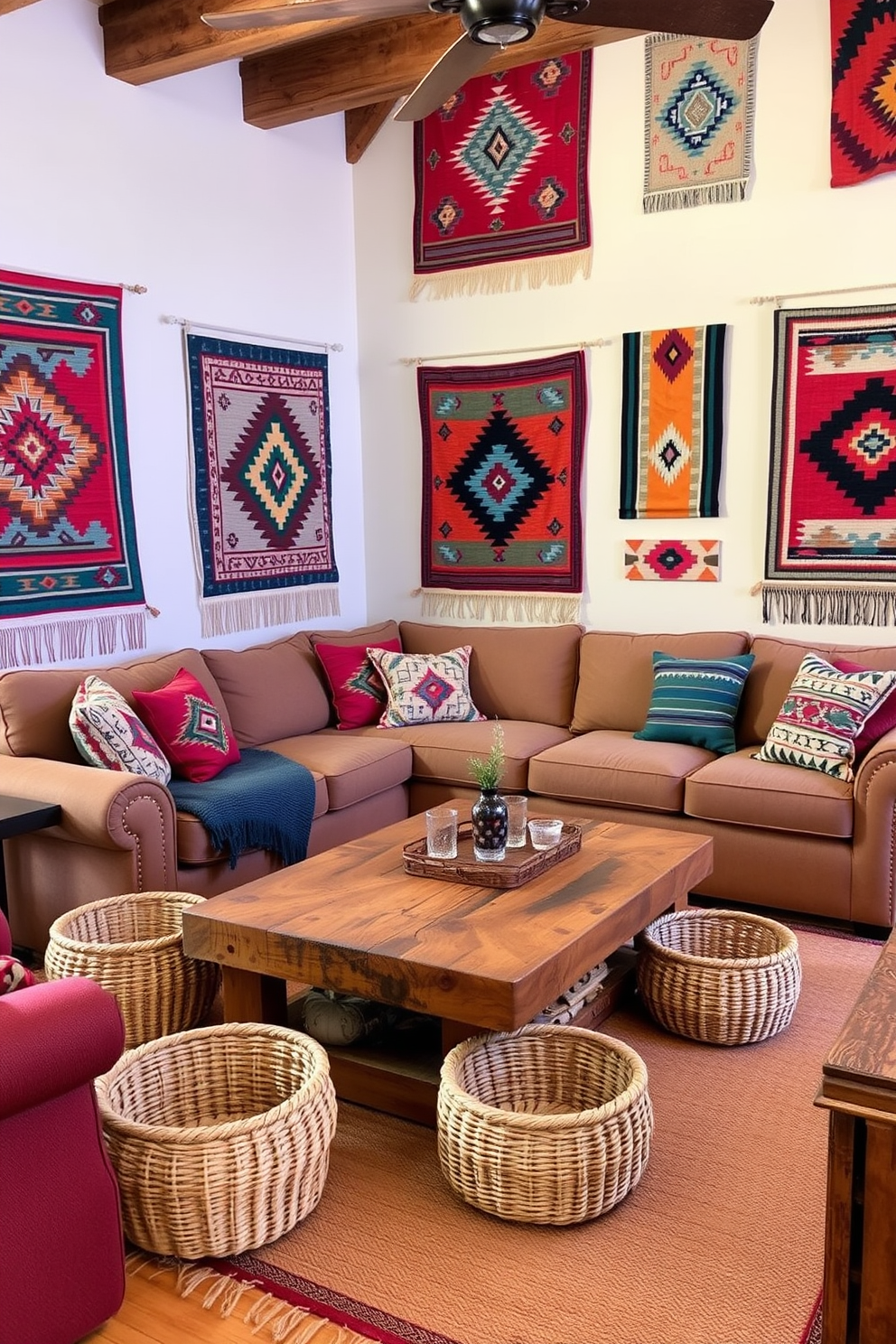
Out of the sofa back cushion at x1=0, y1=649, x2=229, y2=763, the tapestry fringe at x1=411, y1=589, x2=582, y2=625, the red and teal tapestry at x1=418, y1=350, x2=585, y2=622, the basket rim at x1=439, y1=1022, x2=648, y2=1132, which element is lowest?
the basket rim at x1=439, y1=1022, x2=648, y2=1132

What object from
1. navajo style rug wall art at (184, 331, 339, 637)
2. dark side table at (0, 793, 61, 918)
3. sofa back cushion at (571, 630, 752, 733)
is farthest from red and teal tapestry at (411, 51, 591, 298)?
dark side table at (0, 793, 61, 918)

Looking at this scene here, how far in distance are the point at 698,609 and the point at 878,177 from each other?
1.67 metres

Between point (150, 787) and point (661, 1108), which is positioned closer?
point (661, 1108)

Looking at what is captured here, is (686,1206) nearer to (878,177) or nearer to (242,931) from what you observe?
(242,931)

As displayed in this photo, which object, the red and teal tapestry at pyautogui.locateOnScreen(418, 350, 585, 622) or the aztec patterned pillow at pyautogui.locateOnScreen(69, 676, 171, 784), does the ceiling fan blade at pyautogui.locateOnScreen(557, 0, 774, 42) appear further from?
the red and teal tapestry at pyautogui.locateOnScreen(418, 350, 585, 622)

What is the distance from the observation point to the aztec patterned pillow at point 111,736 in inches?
138

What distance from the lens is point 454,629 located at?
5.06 metres

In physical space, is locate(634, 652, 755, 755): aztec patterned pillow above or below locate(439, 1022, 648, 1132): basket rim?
above

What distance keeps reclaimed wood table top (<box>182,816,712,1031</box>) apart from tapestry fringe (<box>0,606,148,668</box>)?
Result: 1.46 meters

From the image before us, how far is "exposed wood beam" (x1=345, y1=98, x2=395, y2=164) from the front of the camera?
5137 millimetres

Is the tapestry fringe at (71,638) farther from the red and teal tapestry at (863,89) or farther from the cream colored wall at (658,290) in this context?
the red and teal tapestry at (863,89)

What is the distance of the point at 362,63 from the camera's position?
14.1 feet

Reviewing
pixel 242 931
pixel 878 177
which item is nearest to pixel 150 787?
pixel 242 931

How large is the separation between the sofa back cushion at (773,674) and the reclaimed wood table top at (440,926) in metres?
1.24
